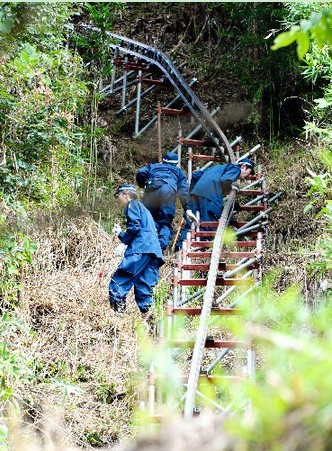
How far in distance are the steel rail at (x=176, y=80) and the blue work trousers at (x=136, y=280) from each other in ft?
12.2

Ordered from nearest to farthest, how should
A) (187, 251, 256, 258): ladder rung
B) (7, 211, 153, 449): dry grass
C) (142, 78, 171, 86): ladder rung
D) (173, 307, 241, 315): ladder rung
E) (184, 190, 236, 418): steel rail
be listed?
(184, 190, 236, 418): steel rail, (173, 307, 241, 315): ladder rung, (7, 211, 153, 449): dry grass, (187, 251, 256, 258): ladder rung, (142, 78, 171, 86): ladder rung

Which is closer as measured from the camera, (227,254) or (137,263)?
(227,254)

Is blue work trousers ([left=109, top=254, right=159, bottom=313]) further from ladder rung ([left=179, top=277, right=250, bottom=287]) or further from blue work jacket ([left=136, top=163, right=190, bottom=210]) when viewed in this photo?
blue work jacket ([left=136, top=163, right=190, bottom=210])

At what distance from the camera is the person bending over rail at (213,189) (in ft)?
34.4

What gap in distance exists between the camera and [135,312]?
30.7ft

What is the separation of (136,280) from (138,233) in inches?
19.7

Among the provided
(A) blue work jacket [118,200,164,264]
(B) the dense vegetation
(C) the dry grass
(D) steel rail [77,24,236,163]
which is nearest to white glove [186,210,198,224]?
(A) blue work jacket [118,200,164,264]

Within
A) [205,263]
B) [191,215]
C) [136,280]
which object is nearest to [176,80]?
[191,215]

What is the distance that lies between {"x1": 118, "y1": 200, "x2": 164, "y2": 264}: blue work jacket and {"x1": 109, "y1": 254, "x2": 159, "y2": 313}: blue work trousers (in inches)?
3.0

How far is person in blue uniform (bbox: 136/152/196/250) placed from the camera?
10.4m

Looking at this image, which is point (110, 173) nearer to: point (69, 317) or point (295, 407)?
point (69, 317)

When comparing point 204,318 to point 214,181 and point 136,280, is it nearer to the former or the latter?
point 136,280

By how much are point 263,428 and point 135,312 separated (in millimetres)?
8471

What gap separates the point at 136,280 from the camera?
8875mm
